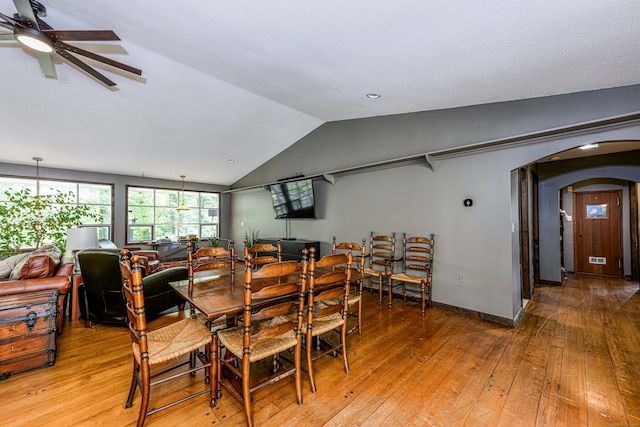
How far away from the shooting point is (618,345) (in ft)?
9.03


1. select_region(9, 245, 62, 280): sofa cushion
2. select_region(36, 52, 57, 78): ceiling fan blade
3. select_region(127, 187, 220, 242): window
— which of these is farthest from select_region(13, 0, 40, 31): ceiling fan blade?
select_region(127, 187, 220, 242): window

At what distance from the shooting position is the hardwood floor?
1797 mm

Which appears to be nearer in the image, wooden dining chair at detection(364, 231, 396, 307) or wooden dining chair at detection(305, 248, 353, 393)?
wooden dining chair at detection(305, 248, 353, 393)

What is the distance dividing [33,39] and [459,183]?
4.57 meters

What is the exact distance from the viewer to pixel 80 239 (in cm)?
386

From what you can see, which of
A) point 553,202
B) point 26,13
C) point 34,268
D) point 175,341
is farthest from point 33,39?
point 553,202

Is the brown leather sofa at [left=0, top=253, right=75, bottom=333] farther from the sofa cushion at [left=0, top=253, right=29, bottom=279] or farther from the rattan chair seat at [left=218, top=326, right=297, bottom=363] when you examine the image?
the rattan chair seat at [left=218, top=326, right=297, bottom=363]

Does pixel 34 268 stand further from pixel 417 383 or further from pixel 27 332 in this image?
pixel 417 383

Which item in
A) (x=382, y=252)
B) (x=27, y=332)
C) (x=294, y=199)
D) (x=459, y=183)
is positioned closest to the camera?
(x=27, y=332)

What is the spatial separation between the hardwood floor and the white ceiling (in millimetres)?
2527

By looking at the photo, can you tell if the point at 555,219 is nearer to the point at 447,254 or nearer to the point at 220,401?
the point at 447,254

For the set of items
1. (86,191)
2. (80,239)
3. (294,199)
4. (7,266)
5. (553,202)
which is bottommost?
(7,266)

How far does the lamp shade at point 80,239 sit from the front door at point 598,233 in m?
9.53

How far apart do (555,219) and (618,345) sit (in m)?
3.31
